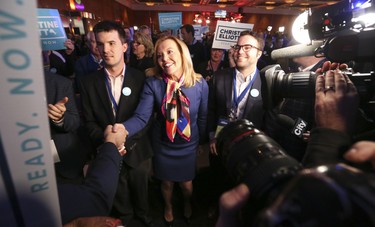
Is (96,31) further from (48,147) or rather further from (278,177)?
(278,177)

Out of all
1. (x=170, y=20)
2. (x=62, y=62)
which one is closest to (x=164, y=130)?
(x=62, y=62)

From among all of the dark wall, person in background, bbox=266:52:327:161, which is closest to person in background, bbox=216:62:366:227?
person in background, bbox=266:52:327:161

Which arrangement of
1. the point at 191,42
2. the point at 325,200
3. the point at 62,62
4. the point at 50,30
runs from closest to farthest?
the point at 325,200
the point at 50,30
the point at 62,62
the point at 191,42

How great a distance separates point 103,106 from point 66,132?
0.31 m

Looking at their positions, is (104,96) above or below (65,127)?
above

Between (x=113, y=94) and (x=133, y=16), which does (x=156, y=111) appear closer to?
(x=113, y=94)

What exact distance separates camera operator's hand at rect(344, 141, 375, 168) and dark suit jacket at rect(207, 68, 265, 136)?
139 centimetres

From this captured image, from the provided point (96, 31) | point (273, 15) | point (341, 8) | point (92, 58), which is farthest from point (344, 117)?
point (273, 15)

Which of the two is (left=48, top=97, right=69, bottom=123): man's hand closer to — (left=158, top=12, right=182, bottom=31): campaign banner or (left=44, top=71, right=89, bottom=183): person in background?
(left=44, top=71, right=89, bottom=183): person in background

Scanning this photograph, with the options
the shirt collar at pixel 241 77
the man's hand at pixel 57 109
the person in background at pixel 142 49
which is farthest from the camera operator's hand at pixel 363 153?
the person in background at pixel 142 49

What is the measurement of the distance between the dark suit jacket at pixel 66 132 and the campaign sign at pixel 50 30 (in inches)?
35.1

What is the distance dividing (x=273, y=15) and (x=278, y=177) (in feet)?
65.7

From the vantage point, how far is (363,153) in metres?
0.50

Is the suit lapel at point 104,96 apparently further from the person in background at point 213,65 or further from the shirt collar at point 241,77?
the person in background at point 213,65
